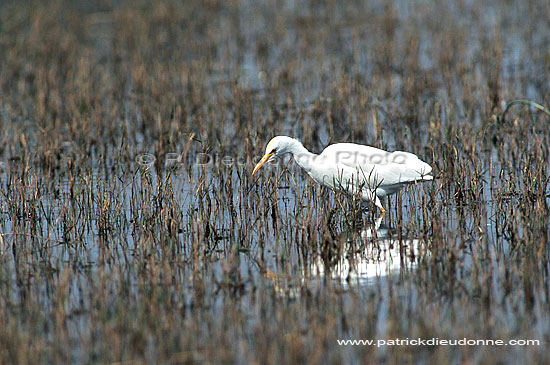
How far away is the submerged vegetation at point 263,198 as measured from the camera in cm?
497

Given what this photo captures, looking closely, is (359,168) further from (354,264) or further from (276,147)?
(354,264)

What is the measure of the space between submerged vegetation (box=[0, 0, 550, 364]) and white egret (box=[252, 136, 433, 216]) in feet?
0.72

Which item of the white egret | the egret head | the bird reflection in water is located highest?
the egret head

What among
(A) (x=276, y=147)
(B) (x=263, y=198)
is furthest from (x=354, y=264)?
(A) (x=276, y=147)

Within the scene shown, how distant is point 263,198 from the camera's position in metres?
7.61

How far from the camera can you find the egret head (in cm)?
771

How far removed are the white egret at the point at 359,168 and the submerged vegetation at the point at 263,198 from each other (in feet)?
0.72

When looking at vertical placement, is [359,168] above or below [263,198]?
above

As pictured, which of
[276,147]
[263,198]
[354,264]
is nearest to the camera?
[354,264]

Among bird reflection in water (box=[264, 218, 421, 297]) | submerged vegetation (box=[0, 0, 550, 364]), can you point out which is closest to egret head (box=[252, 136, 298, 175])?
submerged vegetation (box=[0, 0, 550, 364])

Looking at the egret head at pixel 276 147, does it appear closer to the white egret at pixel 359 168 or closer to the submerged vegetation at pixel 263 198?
the white egret at pixel 359 168

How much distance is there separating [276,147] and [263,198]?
1.68 feet

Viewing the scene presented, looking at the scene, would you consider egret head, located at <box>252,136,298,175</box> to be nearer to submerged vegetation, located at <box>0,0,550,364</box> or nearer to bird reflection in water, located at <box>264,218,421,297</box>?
submerged vegetation, located at <box>0,0,550,364</box>

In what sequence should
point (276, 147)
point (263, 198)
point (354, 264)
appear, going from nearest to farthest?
point (354, 264), point (263, 198), point (276, 147)
